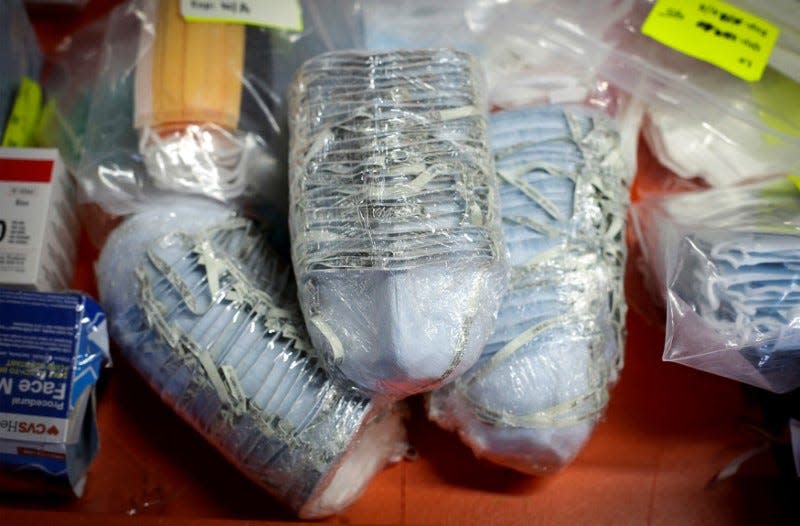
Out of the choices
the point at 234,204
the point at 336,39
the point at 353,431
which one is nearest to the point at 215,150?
the point at 234,204

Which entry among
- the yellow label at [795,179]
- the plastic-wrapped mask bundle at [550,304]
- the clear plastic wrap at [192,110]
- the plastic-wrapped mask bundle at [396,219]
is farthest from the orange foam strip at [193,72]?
the yellow label at [795,179]

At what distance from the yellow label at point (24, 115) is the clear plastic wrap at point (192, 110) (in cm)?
5

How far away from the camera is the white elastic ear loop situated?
2.36ft

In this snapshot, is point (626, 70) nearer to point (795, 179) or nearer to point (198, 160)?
point (795, 179)

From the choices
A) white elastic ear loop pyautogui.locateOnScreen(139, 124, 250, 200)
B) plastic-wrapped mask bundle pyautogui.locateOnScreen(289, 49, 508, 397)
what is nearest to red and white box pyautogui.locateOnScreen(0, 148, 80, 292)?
white elastic ear loop pyautogui.locateOnScreen(139, 124, 250, 200)

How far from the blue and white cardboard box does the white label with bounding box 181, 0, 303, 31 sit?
288 millimetres

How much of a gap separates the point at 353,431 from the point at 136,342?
20 centimetres

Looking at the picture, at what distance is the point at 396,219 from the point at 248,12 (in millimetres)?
316

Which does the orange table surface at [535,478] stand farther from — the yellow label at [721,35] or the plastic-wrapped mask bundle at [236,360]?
the yellow label at [721,35]

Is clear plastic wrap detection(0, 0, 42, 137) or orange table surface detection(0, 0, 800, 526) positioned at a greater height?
clear plastic wrap detection(0, 0, 42, 137)

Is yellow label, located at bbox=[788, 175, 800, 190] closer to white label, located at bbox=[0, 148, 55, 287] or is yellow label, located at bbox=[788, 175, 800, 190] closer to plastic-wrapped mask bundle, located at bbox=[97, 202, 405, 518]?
plastic-wrapped mask bundle, located at bbox=[97, 202, 405, 518]

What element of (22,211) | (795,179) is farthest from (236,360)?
(795,179)

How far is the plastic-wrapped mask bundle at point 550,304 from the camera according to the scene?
0.64 meters

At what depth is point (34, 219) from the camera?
73 cm
